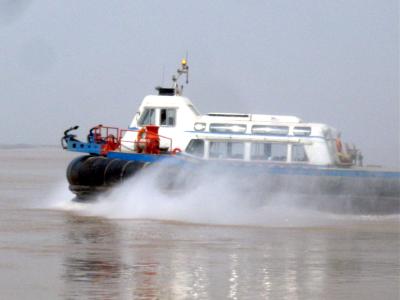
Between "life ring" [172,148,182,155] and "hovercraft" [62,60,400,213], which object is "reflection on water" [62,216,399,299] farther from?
"life ring" [172,148,182,155]

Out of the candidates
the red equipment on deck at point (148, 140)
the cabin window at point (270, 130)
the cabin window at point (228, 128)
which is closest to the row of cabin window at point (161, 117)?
the red equipment on deck at point (148, 140)

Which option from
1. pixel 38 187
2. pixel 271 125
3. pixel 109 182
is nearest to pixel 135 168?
pixel 109 182

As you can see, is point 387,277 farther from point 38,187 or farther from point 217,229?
point 38,187

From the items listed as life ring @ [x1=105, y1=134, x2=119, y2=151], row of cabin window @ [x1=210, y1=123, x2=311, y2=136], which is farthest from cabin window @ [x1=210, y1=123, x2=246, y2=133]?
life ring @ [x1=105, y1=134, x2=119, y2=151]

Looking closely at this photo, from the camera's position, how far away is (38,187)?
76.4ft

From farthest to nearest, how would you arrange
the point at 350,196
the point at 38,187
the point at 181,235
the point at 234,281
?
1. the point at 38,187
2. the point at 350,196
3. the point at 181,235
4. the point at 234,281

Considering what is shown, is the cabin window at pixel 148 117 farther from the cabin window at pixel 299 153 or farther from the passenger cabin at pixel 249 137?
the cabin window at pixel 299 153

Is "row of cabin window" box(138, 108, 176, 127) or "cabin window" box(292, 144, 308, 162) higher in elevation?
"row of cabin window" box(138, 108, 176, 127)

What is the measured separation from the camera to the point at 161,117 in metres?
16.9

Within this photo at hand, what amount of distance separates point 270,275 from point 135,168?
6599 mm

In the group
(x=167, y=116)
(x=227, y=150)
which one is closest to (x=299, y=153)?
(x=227, y=150)

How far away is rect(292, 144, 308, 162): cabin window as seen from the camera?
619 inches

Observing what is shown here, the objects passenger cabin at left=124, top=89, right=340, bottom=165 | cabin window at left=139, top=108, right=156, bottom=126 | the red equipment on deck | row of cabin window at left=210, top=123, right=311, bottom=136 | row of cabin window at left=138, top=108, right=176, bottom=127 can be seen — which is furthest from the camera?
cabin window at left=139, top=108, right=156, bottom=126

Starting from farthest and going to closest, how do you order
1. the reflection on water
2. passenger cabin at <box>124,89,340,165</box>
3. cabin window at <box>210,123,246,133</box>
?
cabin window at <box>210,123,246,133</box> → passenger cabin at <box>124,89,340,165</box> → the reflection on water
